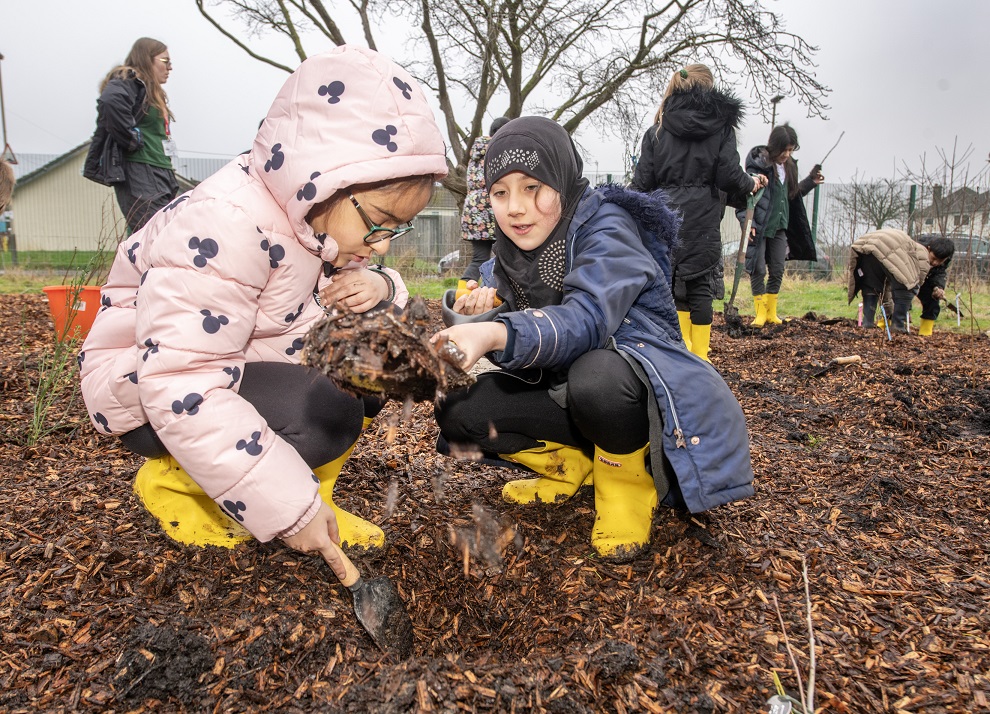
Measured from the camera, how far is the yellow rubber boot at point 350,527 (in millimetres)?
2086

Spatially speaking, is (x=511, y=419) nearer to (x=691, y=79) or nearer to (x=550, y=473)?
(x=550, y=473)

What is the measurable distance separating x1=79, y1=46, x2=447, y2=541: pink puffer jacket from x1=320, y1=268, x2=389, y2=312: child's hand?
0.82 ft

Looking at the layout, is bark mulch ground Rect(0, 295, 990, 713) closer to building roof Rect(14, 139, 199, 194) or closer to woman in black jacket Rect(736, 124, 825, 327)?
woman in black jacket Rect(736, 124, 825, 327)

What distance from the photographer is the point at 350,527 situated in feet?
6.88

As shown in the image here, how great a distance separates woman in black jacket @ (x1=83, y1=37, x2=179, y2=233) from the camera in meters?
4.78

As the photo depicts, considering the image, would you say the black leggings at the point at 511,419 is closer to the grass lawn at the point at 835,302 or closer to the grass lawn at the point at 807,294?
the grass lawn at the point at 835,302

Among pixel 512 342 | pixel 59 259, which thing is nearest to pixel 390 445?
pixel 512 342

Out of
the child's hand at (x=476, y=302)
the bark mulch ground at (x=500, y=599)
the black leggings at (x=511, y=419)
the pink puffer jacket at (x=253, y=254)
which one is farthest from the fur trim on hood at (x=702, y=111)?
the pink puffer jacket at (x=253, y=254)

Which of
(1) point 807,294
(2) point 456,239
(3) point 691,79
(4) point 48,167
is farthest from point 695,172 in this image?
(4) point 48,167

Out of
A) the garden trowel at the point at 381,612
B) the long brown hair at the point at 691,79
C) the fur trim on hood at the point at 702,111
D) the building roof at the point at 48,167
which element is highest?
the building roof at the point at 48,167

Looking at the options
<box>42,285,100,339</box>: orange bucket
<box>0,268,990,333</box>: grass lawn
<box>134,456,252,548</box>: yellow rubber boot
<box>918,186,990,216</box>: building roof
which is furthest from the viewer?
<box>0,268,990,333</box>: grass lawn

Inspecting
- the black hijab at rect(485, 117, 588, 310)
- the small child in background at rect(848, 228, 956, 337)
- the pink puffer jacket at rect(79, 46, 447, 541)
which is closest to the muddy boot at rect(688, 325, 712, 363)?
the black hijab at rect(485, 117, 588, 310)

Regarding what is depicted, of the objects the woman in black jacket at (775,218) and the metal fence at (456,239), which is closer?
the woman in black jacket at (775,218)

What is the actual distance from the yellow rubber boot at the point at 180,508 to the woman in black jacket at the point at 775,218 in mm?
6185
